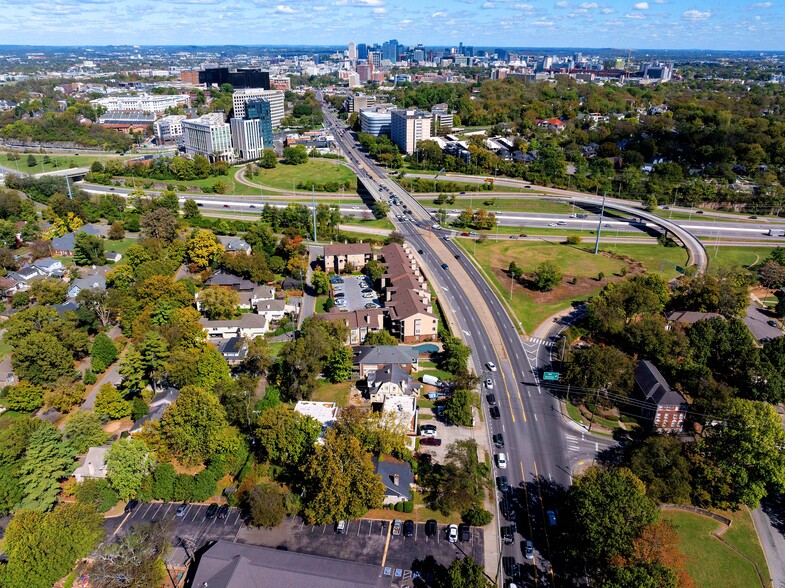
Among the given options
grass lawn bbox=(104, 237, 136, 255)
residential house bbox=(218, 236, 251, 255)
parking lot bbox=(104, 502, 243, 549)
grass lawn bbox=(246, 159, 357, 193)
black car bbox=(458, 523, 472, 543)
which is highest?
grass lawn bbox=(246, 159, 357, 193)

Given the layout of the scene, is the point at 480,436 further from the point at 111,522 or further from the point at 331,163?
the point at 331,163

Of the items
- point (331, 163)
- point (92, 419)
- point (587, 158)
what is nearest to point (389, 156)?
point (331, 163)

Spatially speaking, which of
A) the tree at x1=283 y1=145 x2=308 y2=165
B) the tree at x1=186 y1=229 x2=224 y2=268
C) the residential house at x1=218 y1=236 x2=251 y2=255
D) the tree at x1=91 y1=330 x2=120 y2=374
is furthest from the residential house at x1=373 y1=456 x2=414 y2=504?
the tree at x1=283 y1=145 x2=308 y2=165

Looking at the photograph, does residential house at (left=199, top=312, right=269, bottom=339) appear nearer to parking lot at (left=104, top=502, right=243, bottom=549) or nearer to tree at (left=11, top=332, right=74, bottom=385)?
tree at (left=11, top=332, right=74, bottom=385)

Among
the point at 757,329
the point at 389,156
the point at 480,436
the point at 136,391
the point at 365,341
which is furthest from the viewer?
the point at 389,156

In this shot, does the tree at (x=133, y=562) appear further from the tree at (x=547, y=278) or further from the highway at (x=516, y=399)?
the tree at (x=547, y=278)

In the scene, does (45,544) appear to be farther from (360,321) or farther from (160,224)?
(160,224)

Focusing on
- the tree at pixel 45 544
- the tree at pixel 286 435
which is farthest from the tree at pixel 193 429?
the tree at pixel 45 544
